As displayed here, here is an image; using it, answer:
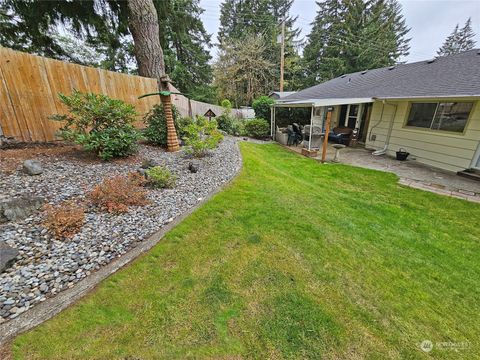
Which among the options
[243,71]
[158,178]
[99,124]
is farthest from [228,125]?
[243,71]

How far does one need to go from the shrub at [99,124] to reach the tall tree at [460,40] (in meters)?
56.8

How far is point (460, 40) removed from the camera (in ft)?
124

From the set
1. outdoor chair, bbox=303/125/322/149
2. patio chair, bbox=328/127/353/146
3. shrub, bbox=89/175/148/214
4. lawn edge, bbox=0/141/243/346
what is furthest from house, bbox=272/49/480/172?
lawn edge, bbox=0/141/243/346

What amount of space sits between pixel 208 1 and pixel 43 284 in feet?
70.2

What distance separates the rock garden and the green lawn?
37cm

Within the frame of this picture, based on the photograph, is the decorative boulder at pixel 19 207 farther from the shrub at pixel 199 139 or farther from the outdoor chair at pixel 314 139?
the outdoor chair at pixel 314 139

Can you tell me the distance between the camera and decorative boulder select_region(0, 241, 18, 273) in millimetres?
1792

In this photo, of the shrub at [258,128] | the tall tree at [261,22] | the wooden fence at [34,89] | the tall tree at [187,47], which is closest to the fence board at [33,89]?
the wooden fence at [34,89]

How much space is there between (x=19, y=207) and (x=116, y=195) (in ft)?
3.13

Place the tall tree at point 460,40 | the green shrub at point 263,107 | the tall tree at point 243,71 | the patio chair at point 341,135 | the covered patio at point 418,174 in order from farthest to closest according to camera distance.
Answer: the tall tree at point 460,40, the tall tree at point 243,71, the green shrub at point 263,107, the patio chair at point 341,135, the covered patio at point 418,174

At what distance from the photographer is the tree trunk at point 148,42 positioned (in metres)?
5.32

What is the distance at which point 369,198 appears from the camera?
4270 millimetres

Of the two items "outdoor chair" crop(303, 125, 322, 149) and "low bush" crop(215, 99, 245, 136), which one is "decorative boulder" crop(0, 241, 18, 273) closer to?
"outdoor chair" crop(303, 125, 322, 149)

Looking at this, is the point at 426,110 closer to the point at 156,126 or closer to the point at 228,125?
the point at 228,125
